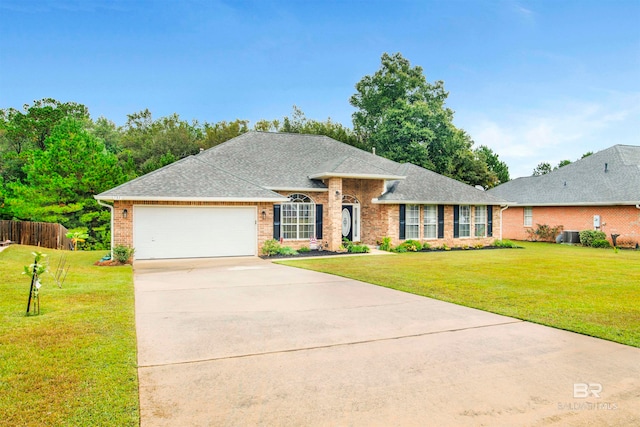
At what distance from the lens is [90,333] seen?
5.96m

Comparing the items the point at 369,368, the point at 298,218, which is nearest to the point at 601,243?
the point at 298,218

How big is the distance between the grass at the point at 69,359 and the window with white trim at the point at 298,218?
33.7ft

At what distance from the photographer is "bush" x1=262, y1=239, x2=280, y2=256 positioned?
17.4 metres

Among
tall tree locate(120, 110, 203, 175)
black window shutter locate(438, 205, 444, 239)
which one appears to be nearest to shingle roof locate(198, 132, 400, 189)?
black window shutter locate(438, 205, 444, 239)

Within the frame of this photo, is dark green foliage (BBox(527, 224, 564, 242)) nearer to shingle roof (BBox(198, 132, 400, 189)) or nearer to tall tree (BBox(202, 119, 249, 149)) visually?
shingle roof (BBox(198, 132, 400, 189))

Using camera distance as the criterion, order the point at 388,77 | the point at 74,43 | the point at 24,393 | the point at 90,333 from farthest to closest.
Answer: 1. the point at 388,77
2. the point at 74,43
3. the point at 90,333
4. the point at 24,393

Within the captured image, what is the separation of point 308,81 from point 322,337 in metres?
27.6

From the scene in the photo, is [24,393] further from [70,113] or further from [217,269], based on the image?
[70,113]

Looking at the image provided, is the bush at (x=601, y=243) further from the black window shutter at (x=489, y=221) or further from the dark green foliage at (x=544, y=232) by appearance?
the black window shutter at (x=489, y=221)

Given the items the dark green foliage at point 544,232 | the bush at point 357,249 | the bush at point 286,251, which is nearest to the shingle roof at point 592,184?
the dark green foliage at point 544,232

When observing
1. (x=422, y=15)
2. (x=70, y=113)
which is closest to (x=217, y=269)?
(x=422, y=15)

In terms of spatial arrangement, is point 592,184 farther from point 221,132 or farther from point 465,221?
point 221,132

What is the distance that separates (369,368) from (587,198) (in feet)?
79.7

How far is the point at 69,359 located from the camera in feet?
16.1
